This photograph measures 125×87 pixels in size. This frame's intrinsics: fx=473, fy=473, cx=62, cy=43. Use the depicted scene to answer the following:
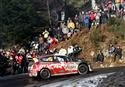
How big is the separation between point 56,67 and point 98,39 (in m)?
9.18

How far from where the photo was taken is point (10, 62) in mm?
34031

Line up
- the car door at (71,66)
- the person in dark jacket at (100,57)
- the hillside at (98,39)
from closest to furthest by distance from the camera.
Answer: the car door at (71,66) → the person in dark jacket at (100,57) → the hillside at (98,39)

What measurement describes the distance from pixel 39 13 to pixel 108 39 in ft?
31.9

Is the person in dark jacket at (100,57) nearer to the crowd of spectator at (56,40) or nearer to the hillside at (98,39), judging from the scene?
the crowd of spectator at (56,40)

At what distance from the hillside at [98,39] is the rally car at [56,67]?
22.0ft

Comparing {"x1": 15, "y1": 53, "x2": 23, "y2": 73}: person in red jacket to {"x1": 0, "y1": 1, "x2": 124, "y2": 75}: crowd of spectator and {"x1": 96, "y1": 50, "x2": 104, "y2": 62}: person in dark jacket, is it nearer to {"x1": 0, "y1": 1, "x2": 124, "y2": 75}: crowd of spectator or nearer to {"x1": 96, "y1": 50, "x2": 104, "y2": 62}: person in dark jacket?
{"x1": 0, "y1": 1, "x2": 124, "y2": 75}: crowd of spectator

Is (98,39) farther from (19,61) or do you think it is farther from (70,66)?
(70,66)

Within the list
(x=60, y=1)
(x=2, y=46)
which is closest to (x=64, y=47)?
(x=2, y=46)

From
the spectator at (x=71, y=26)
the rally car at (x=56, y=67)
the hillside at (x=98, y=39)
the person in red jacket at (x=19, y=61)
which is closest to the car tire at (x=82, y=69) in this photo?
the rally car at (x=56, y=67)

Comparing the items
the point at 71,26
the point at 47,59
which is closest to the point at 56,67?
the point at 47,59

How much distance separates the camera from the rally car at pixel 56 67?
96.9 feet

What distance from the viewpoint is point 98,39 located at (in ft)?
125

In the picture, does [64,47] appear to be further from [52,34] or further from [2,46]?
[2,46]

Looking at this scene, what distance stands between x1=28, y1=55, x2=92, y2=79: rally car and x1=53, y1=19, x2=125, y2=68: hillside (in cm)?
671
